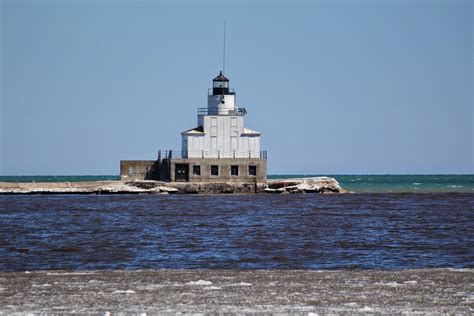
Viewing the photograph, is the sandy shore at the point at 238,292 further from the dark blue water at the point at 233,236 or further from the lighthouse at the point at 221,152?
the lighthouse at the point at 221,152

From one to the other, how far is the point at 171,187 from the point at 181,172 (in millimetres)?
2366

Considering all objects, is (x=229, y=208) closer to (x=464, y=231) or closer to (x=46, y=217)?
(x=46, y=217)

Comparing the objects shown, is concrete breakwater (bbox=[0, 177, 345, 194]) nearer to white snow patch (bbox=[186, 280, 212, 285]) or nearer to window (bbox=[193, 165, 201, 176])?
Answer: window (bbox=[193, 165, 201, 176])

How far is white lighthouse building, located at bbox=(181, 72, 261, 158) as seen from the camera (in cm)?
7106

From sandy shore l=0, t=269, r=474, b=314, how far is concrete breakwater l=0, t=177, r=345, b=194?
52.8 m

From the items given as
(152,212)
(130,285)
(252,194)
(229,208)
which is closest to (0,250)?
(130,285)

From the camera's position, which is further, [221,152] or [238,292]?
[221,152]

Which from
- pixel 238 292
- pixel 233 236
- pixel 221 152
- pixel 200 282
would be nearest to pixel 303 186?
pixel 221 152

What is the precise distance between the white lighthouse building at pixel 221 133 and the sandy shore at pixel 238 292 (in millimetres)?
54375

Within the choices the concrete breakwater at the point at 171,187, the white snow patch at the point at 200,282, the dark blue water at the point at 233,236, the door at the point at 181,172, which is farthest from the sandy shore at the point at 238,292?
the door at the point at 181,172

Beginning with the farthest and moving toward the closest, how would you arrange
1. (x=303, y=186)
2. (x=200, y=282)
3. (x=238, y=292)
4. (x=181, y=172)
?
(x=303, y=186) < (x=181, y=172) < (x=200, y=282) < (x=238, y=292)

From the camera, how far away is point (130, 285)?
14.8m

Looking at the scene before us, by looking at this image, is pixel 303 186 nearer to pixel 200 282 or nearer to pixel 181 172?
pixel 181 172

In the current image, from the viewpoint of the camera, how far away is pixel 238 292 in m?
14.0
